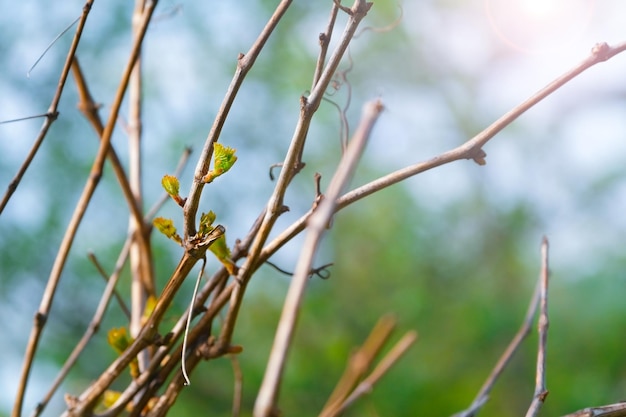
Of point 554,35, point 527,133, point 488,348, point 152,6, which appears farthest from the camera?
point 527,133

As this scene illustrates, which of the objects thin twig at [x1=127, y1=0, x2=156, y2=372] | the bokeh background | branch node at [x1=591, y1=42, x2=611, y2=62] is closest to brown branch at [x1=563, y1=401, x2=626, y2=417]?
branch node at [x1=591, y1=42, x2=611, y2=62]

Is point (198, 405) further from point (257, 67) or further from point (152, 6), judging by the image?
point (152, 6)

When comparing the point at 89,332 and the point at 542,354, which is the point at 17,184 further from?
the point at 542,354

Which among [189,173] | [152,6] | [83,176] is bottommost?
[152,6]

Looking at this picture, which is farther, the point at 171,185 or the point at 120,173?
the point at 120,173

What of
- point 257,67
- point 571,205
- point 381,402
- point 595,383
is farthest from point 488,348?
point 257,67

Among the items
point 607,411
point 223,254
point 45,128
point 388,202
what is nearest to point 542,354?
point 607,411
